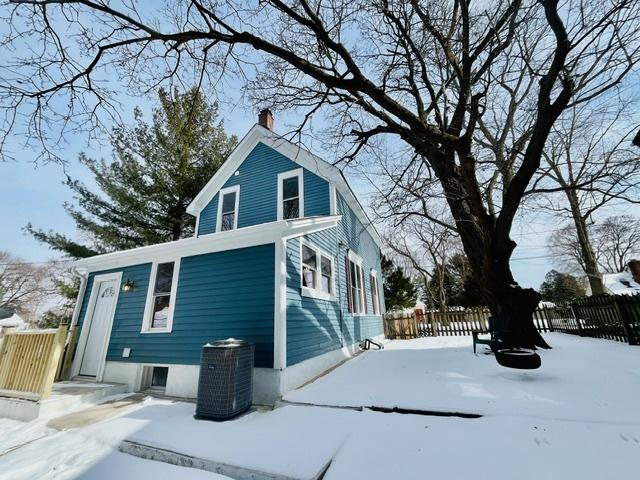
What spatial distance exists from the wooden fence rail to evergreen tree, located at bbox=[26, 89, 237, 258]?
1209 centimetres

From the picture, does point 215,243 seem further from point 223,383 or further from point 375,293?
point 375,293

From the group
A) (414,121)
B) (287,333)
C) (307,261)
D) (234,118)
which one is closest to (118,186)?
(234,118)

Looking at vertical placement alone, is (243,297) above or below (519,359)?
above

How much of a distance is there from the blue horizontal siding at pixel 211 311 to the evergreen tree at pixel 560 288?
33.3m

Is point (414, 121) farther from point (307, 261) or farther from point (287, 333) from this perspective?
point (287, 333)

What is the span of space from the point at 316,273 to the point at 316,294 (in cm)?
58

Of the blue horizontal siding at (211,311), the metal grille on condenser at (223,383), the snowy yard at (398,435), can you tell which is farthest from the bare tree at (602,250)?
the metal grille on condenser at (223,383)

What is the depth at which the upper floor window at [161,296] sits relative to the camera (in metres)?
5.94

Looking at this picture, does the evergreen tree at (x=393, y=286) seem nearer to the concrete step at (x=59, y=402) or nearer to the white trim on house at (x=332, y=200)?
the white trim on house at (x=332, y=200)

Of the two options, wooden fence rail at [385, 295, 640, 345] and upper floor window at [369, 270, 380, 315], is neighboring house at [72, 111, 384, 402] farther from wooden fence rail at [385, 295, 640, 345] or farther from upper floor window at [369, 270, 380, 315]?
wooden fence rail at [385, 295, 640, 345]

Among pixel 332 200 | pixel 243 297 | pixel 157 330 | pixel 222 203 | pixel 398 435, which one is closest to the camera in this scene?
pixel 398 435

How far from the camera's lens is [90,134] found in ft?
17.2

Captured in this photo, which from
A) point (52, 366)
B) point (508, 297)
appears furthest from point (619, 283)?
point (52, 366)

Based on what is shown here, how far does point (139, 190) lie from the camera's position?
12.1 metres
